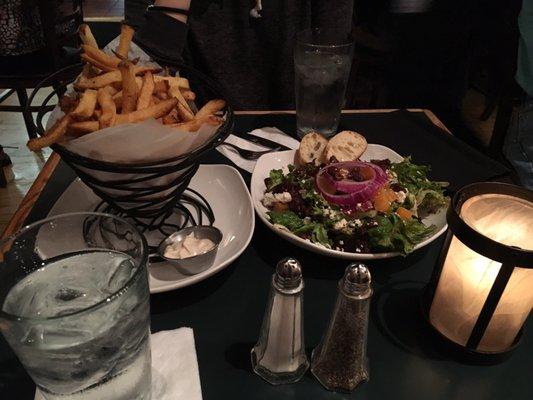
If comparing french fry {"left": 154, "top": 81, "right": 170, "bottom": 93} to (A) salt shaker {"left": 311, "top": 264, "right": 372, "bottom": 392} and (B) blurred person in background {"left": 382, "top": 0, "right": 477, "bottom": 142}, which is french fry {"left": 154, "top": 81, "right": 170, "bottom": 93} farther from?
(B) blurred person in background {"left": 382, "top": 0, "right": 477, "bottom": 142}

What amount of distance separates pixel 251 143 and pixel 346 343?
29.7 inches

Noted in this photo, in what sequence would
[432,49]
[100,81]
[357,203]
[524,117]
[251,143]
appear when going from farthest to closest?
1. [432,49]
2. [524,117]
3. [251,143]
4. [357,203]
5. [100,81]

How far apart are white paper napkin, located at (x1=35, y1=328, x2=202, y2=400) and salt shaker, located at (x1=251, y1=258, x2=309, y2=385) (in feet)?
0.31

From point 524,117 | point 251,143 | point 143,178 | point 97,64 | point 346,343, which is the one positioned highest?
point 97,64

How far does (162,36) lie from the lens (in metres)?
1.35

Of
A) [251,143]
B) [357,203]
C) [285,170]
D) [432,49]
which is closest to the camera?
[357,203]

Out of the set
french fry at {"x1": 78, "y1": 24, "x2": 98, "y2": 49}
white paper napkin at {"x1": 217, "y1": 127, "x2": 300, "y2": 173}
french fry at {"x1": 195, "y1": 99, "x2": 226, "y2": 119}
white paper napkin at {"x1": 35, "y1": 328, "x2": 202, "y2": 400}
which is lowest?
white paper napkin at {"x1": 217, "y1": 127, "x2": 300, "y2": 173}

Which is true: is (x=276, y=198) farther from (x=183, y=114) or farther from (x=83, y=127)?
(x=83, y=127)

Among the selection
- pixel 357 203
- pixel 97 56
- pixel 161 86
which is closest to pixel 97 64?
pixel 97 56

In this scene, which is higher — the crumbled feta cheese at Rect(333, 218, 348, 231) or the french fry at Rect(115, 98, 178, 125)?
the french fry at Rect(115, 98, 178, 125)

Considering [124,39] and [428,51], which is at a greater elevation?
[124,39]

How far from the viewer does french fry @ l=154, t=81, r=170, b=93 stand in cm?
92

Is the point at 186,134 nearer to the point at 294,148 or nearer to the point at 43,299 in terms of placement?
the point at 43,299

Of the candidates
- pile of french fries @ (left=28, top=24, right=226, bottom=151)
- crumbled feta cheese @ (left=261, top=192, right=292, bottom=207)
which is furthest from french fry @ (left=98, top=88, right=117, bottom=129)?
crumbled feta cheese @ (left=261, top=192, right=292, bottom=207)
